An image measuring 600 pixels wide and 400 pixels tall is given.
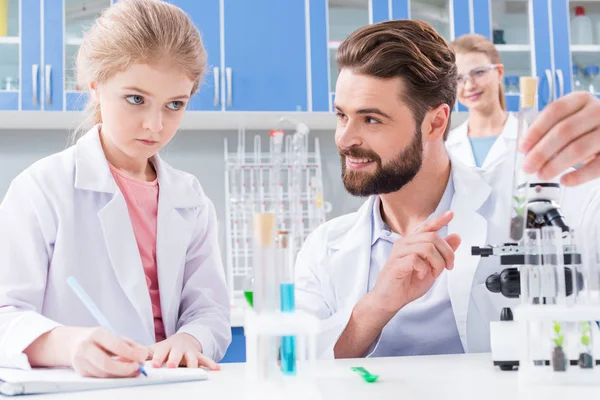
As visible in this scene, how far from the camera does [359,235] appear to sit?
5.82 feet

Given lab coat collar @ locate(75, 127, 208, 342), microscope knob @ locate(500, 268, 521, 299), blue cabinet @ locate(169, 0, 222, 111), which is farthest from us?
blue cabinet @ locate(169, 0, 222, 111)

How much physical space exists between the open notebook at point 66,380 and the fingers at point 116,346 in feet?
0.11

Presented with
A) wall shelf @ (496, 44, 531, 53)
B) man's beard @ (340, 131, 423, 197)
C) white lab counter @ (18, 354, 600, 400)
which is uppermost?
wall shelf @ (496, 44, 531, 53)

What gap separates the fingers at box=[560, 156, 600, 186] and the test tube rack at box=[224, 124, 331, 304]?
209 cm

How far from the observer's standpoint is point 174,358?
3.94ft

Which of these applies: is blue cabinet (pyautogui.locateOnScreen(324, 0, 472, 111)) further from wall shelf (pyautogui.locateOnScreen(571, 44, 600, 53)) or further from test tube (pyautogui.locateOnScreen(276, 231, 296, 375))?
test tube (pyautogui.locateOnScreen(276, 231, 296, 375))

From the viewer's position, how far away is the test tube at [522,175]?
3.50 feet

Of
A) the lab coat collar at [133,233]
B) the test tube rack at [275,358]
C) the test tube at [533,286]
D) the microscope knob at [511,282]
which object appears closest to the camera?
the test tube rack at [275,358]

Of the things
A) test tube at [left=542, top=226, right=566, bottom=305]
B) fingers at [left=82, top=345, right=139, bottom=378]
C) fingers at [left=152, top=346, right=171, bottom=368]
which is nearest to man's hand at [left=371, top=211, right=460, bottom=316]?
test tube at [left=542, top=226, right=566, bottom=305]

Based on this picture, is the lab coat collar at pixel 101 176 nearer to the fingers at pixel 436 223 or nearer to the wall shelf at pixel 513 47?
the fingers at pixel 436 223

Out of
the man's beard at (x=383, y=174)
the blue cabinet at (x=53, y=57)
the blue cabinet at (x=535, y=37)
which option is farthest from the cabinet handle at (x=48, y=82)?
the blue cabinet at (x=535, y=37)

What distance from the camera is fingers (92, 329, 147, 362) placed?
1.05 m

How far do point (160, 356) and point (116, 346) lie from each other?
0.61ft

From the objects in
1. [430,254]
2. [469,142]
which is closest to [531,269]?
[430,254]
